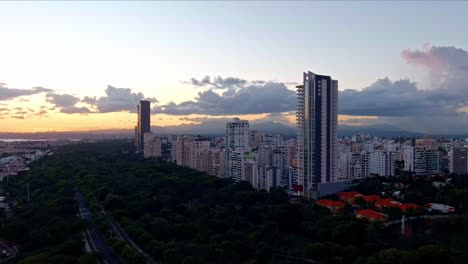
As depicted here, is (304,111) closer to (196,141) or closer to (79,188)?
(79,188)

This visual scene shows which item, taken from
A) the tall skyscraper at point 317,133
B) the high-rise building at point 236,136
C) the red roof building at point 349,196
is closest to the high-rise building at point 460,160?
the tall skyscraper at point 317,133

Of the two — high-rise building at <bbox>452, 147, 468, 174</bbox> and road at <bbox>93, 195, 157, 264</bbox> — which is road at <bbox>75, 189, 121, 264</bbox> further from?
high-rise building at <bbox>452, 147, 468, 174</bbox>

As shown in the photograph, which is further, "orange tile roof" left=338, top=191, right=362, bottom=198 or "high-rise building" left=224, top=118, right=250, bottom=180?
"high-rise building" left=224, top=118, right=250, bottom=180

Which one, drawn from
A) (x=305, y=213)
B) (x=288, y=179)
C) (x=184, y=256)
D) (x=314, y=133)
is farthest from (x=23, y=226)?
(x=288, y=179)

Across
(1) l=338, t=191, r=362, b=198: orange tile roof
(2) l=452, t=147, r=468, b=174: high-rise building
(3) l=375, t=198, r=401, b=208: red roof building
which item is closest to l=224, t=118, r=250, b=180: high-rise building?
(1) l=338, t=191, r=362, b=198: orange tile roof

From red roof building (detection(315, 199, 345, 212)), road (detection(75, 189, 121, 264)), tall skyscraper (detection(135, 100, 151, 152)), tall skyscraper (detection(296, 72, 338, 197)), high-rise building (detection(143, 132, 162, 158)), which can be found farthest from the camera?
tall skyscraper (detection(135, 100, 151, 152))

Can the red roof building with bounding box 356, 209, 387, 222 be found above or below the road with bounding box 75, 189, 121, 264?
above

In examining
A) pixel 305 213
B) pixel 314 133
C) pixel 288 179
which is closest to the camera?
pixel 305 213

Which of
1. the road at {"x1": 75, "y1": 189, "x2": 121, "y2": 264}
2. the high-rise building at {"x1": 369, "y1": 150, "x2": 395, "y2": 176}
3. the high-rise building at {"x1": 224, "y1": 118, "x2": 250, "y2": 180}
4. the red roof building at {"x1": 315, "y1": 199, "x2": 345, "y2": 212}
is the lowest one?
the road at {"x1": 75, "y1": 189, "x2": 121, "y2": 264}
